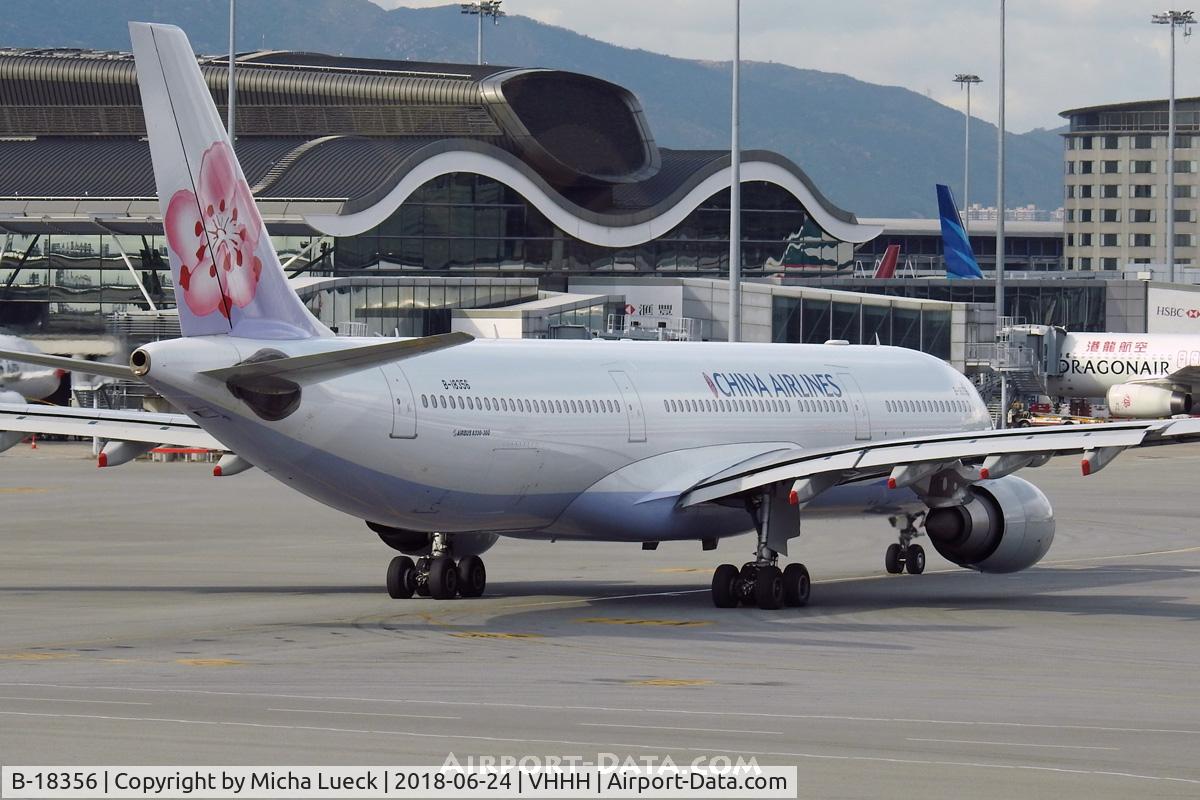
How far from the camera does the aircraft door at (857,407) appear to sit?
31.6 metres

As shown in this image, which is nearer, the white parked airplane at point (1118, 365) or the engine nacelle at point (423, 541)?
the engine nacelle at point (423, 541)

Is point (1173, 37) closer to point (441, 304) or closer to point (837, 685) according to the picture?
point (441, 304)

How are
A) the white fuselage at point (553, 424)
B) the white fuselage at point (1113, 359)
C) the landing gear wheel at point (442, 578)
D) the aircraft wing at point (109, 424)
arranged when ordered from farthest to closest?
the white fuselage at point (1113, 359)
the aircraft wing at point (109, 424)
the landing gear wheel at point (442, 578)
the white fuselage at point (553, 424)

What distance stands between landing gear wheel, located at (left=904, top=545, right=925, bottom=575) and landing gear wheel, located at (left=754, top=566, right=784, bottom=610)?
6958mm

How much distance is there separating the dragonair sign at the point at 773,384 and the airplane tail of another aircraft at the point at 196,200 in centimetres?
876

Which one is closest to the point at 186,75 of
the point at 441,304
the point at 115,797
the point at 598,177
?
the point at 115,797

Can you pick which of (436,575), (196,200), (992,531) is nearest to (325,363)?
(196,200)

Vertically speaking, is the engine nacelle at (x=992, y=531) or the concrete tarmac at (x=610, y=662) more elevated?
the engine nacelle at (x=992, y=531)

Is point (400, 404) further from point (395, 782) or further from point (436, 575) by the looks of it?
point (395, 782)

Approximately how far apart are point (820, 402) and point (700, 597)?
4398 mm

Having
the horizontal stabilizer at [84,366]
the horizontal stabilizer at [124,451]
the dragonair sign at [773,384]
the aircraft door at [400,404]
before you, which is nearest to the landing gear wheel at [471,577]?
the aircraft door at [400,404]

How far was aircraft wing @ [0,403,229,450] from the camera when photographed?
28.0 metres

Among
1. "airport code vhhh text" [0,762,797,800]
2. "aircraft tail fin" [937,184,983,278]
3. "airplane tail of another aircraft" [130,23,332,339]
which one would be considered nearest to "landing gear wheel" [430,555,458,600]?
"airplane tail of another aircraft" [130,23,332,339]

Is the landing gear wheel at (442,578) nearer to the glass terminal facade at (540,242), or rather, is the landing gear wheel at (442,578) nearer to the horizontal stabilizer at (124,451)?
the horizontal stabilizer at (124,451)
